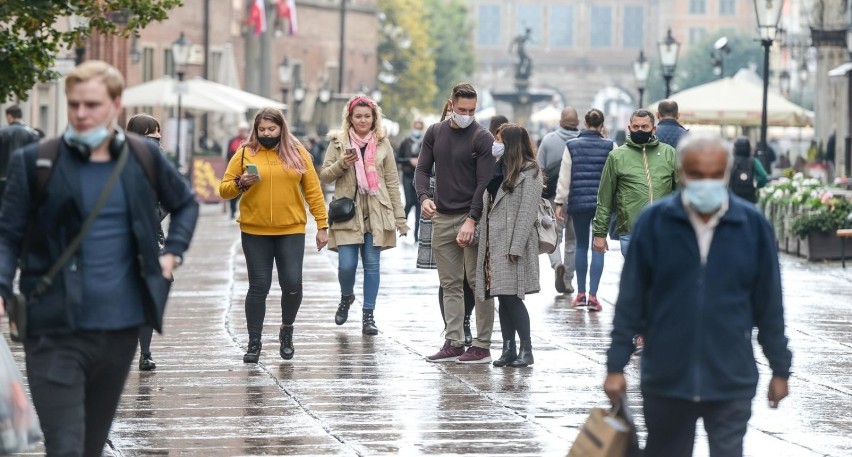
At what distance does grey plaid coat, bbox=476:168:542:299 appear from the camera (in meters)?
10.8

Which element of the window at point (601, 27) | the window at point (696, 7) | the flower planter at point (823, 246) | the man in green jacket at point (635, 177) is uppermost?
the window at point (696, 7)

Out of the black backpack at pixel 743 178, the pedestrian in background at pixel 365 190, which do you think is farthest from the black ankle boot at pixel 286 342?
the black backpack at pixel 743 178

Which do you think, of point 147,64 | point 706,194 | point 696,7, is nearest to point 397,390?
point 706,194

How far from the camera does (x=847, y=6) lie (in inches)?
1403

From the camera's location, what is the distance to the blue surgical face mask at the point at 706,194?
5672mm

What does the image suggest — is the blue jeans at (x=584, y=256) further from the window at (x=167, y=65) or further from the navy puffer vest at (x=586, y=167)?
the window at (x=167, y=65)

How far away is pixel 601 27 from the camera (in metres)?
147

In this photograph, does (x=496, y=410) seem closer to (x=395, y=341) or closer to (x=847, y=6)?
(x=395, y=341)

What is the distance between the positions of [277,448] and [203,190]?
28312 mm

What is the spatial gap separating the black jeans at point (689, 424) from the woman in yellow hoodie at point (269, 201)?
17.3 feet

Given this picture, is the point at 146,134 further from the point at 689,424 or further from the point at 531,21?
the point at 531,21

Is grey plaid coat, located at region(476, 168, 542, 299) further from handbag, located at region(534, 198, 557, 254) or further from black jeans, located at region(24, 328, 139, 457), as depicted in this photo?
black jeans, located at region(24, 328, 139, 457)

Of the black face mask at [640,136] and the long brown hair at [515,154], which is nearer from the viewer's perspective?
the long brown hair at [515,154]

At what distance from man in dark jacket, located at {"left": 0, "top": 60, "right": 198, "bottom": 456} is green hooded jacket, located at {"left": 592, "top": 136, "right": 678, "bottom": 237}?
21.3 feet
